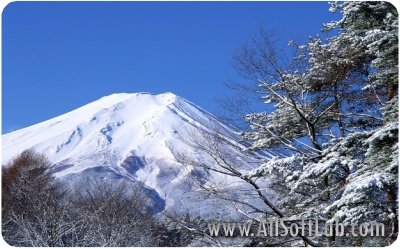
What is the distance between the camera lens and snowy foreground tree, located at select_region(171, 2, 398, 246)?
23.2 feet

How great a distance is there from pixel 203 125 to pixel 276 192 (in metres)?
1.64

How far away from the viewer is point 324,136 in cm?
959

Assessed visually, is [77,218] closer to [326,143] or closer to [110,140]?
[326,143]

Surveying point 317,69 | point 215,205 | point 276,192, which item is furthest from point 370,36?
point 215,205

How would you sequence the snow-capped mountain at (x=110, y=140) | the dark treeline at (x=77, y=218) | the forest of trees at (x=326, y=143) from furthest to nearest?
the snow-capped mountain at (x=110, y=140), the dark treeline at (x=77, y=218), the forest of trees at (x=326, y=143)

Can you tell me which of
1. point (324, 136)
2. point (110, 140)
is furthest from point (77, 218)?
point (110, 140)

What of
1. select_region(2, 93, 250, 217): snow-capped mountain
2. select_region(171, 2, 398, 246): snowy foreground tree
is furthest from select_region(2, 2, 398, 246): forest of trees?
select_region(2, 93, 250, 217): snow-capped mountain

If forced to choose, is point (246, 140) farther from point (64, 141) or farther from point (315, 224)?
point (64, 141)

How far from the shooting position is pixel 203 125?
32.2 feet

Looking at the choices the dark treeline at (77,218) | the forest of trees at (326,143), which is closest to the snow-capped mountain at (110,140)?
the dark treeline at (77,218)

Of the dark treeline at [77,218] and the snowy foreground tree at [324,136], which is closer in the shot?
the snowy foreground tree at [324,136]

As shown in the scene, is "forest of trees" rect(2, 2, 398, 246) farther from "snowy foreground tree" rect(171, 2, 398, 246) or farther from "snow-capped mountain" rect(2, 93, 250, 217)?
"snow-capped mountain" rect(2, 93, 250, 217)

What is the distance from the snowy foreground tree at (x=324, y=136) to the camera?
23.2ft

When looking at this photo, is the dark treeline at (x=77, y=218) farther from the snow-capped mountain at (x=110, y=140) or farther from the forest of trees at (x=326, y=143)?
the snow-capped mountain at (x=110, y=140)
